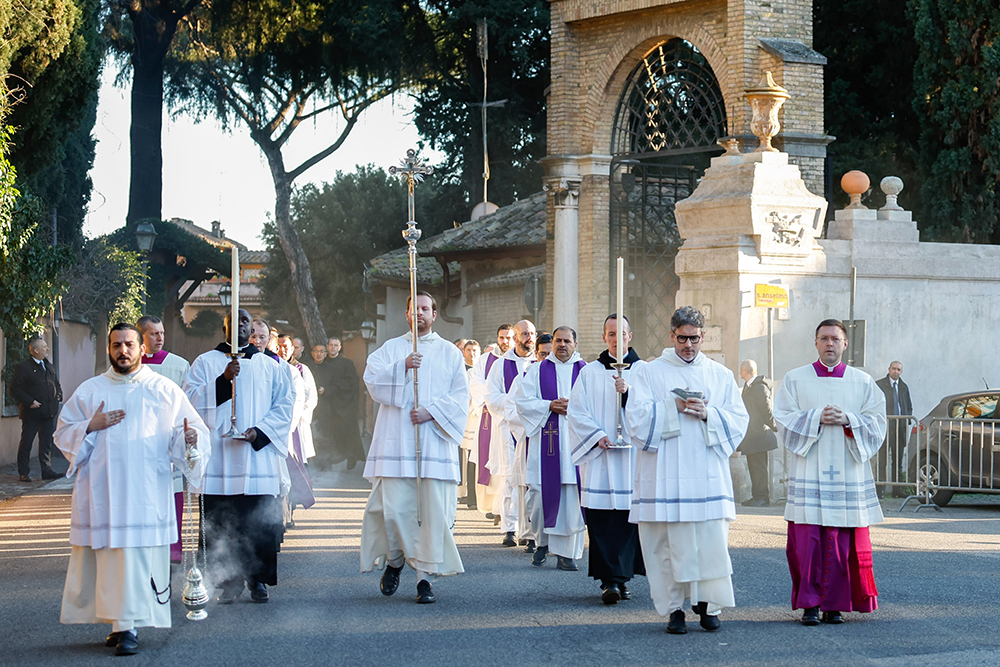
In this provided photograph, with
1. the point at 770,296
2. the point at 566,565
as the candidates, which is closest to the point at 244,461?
the point at 566,565

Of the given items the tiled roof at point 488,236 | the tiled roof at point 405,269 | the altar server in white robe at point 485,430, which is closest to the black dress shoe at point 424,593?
the altar server in white robe at point 485,430

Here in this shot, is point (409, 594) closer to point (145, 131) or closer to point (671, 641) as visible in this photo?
point (671, 641)

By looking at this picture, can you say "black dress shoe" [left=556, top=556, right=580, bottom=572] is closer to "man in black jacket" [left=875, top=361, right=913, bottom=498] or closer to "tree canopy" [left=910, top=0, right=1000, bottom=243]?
"man in black jacket" [left=875, top=361, right=913, bottom=498]

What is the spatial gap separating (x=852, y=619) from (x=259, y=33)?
31253 millimetres

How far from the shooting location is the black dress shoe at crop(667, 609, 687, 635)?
7727 mm

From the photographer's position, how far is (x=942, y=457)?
15.0 metres

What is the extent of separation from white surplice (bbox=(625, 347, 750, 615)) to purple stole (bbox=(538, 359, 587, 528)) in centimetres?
243

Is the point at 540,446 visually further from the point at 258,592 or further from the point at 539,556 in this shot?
the point at 258,592

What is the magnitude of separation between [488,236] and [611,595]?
72.4ft

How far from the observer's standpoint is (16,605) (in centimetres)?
870

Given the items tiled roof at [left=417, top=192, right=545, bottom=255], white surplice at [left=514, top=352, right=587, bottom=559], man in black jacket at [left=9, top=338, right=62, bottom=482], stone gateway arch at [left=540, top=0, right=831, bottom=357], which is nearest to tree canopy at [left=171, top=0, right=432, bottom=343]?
tiled roof at [left=417, top=192, right=545, bottom=255]

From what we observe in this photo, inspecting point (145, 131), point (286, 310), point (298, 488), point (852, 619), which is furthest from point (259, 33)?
point (852, 619)

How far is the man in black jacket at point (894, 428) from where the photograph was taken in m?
15.4

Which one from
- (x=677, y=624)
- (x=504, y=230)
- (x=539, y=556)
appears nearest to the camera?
(x=677, y=624)
